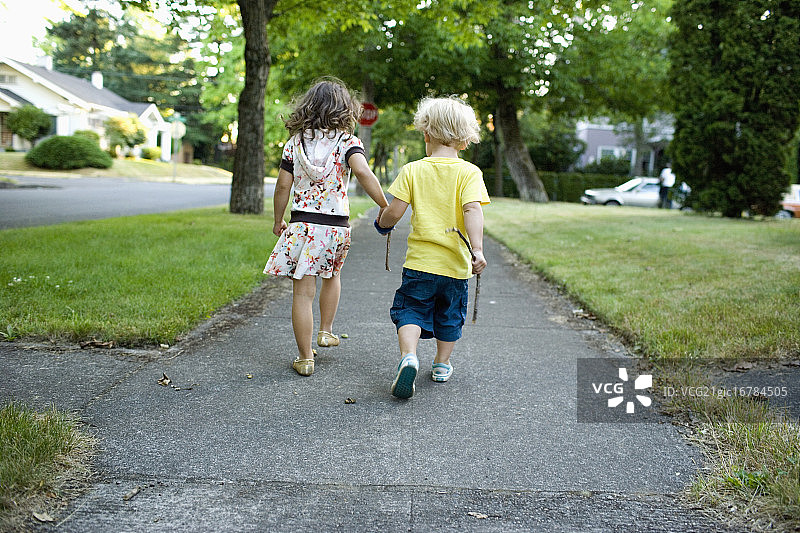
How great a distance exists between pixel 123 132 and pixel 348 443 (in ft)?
157

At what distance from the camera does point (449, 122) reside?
12.1 ft

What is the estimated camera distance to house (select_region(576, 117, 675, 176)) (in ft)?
132

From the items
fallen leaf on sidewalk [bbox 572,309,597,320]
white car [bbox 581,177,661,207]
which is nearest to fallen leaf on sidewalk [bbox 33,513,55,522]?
fallen leaf on sidewalk [bbox 572,309,597,320]

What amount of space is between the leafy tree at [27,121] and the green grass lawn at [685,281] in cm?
3675

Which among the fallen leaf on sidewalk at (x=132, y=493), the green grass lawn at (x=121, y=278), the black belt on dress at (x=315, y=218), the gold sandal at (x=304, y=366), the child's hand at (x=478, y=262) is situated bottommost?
the fallen leaf on sidewalk at (x=132, y=493)

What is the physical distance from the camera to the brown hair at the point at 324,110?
387 centimetres

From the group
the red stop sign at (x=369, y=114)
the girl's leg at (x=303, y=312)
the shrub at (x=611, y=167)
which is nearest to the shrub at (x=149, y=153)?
the shrub at (x=611, y=167)

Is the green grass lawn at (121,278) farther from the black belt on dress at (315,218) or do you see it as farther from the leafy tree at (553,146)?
the leafy tree at (553,146)

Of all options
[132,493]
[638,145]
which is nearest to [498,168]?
[638,145]

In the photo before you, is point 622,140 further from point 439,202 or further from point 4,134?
point 439,202

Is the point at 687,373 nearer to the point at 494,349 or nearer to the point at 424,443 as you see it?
the point at 494,349

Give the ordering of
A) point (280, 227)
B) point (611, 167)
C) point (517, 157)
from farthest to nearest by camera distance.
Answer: point (611, 167), point (517, 157), point (280, 227)

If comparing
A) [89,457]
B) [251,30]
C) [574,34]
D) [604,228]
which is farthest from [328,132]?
[574,34]

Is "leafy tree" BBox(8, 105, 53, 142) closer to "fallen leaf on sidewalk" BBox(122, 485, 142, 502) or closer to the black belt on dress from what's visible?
the black belt on dress
